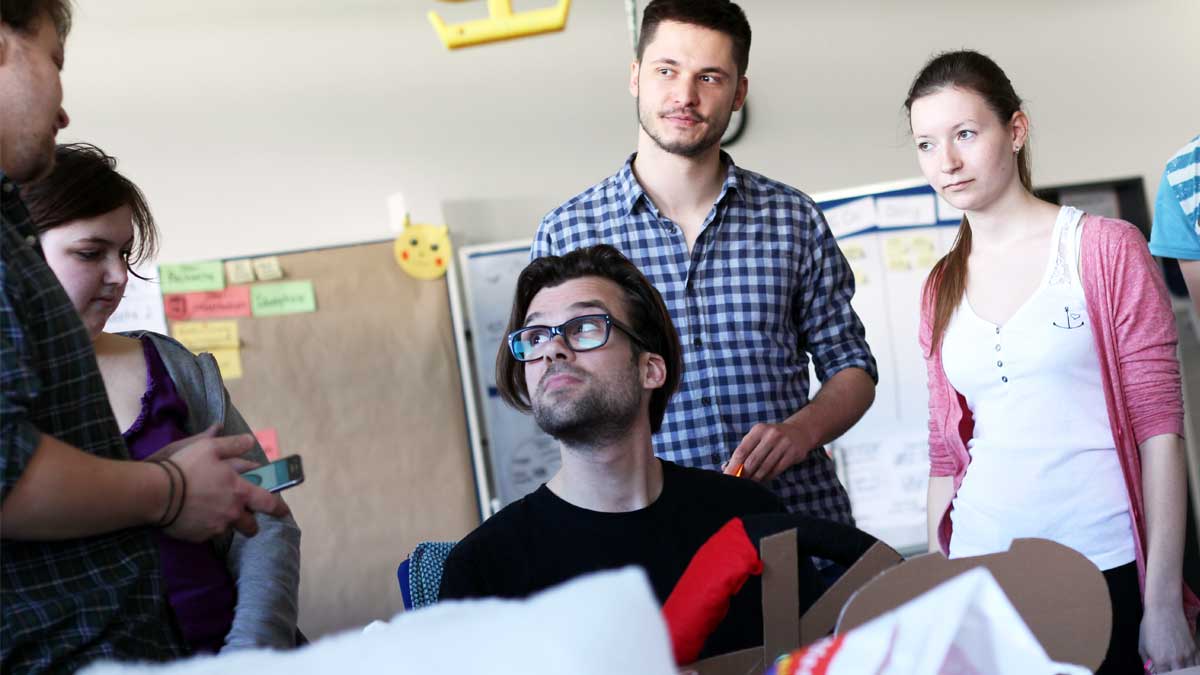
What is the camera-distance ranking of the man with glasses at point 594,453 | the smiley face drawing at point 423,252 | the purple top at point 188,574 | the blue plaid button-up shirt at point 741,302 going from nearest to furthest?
the purple top at point 188,574
the man with glasses at point 594,453
the blue plaid button-up shirt at point 741,302
the smiley face drawing at point 423,252

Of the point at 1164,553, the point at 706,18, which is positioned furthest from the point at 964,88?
the point at 1164,553

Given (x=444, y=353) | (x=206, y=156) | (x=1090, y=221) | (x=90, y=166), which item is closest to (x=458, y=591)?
(x=90, y=166)

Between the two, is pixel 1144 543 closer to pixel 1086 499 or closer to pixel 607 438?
pixel 1086 499

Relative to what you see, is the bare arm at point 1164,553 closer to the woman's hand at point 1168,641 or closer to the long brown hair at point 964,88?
the woman's hand at point 1168,641

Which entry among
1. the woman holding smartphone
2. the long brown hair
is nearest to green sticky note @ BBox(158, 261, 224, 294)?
the woman holding smartphone

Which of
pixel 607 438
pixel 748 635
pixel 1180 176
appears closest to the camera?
pixel 748 635

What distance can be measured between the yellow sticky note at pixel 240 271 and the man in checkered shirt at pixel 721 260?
1.63 metres

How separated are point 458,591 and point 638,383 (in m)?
0.41

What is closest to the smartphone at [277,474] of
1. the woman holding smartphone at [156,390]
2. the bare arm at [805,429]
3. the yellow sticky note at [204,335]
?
the woman holding smartphone at [156,390]

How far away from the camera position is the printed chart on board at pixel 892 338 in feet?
11.5

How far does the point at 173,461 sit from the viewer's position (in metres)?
0.83

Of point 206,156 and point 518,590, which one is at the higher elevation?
point 206,156

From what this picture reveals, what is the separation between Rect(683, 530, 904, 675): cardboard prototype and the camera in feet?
2.48

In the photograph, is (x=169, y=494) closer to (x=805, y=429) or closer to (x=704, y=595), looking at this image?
(x=704, y=595)
